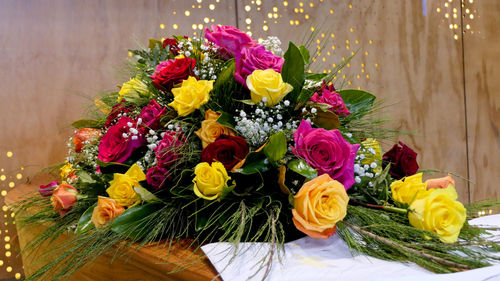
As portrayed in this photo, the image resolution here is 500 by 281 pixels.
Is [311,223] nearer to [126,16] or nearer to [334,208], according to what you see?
[334,208]

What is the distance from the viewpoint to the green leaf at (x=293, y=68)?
90 centimetres

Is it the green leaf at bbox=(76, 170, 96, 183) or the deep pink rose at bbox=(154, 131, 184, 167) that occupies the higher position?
the deep pink rose at bbox=(154, 131, 184, 167)

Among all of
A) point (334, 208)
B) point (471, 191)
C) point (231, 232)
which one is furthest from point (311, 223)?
point (471, 191)

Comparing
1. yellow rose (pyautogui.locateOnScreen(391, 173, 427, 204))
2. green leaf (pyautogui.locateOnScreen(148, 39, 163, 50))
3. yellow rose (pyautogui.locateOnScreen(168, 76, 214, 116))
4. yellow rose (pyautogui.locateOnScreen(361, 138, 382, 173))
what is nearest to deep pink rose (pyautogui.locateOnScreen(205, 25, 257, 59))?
yellow rose (pyautogui.locateOnScreen(168, 76, 214, 116))

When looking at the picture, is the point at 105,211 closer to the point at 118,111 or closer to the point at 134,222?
the point at 134,222

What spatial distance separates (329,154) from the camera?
0.80m

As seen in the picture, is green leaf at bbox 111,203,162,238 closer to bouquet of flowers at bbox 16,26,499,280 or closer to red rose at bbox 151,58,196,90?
bouquet of flowers at bbox 16,26,499,280

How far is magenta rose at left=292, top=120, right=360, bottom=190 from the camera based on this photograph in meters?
0.79

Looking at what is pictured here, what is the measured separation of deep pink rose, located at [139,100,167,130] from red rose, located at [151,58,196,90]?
47 millimetres

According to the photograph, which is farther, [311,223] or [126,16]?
[126,16]

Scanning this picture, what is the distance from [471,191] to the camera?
2826 millimetres

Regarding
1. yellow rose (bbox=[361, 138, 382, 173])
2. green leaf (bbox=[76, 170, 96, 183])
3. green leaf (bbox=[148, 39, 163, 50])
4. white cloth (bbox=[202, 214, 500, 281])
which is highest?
green leaf (bbox=[148, 39, 163, 50])

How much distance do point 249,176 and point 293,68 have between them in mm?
242

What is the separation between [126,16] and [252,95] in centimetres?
115
